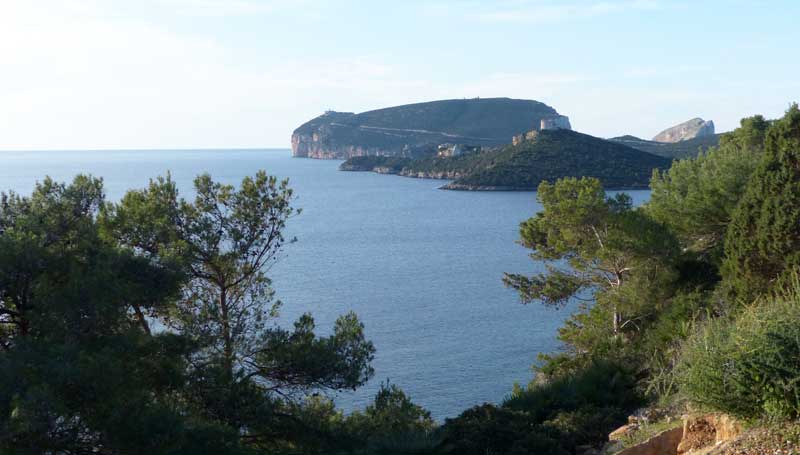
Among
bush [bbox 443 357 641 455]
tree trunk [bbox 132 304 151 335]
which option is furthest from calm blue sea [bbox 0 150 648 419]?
bush [bbox 443 357 641 455]

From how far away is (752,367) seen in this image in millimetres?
6547

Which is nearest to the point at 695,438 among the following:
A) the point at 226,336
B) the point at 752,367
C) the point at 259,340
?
the point at 752,367

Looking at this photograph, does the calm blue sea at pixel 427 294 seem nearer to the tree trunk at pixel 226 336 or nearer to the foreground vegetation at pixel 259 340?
the tree trunk at pixel 226 336

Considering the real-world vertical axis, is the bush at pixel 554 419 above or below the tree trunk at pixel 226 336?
below

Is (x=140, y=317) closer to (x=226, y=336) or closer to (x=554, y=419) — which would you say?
(x=226, y=336)

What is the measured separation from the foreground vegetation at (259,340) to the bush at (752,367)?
2 cm

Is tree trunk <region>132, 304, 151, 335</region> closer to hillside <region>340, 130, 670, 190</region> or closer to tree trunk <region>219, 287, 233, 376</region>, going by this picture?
tree trunk <region>219, 287, 233, 376</region>

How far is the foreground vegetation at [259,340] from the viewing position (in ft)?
27.0

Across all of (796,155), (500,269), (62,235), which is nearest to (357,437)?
(62,235)

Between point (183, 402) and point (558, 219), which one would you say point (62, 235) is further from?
point (558, 219)

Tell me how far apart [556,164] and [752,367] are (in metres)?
101

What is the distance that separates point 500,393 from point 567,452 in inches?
645

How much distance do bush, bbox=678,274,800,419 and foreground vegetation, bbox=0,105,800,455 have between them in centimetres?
2

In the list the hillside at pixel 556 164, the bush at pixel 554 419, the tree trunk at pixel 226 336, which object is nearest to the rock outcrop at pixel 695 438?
the bush at pixel 554 419
